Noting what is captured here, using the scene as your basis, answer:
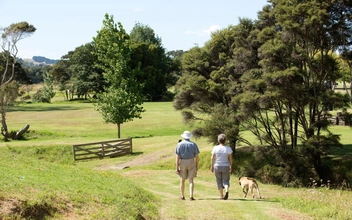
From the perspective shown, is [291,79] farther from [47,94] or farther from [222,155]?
[47,94]

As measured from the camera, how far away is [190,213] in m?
9.92

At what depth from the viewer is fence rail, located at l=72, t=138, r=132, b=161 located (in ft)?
105

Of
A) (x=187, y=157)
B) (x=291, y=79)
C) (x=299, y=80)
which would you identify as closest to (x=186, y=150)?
(x=187, y=157)

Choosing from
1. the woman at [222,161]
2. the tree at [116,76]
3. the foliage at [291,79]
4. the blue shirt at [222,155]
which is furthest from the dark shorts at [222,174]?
the tree at [116,76]

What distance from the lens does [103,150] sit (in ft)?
107

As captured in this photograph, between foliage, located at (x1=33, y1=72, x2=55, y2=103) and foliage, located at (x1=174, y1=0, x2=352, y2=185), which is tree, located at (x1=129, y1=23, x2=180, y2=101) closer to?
foliage, located at (x1=33, y1=72, x2=55, y2=103)

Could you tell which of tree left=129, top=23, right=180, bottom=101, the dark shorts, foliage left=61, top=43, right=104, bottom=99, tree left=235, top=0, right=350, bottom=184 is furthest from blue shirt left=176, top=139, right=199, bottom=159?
foliage left=61, top=43, right=104, bottom=99

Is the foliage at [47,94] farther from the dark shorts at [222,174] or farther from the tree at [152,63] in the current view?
the dark shorts at [222,174]

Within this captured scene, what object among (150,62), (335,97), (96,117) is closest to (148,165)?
(335,97)

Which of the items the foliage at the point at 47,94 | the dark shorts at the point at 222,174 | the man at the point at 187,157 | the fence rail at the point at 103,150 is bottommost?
the fence rail at the point at 103,150

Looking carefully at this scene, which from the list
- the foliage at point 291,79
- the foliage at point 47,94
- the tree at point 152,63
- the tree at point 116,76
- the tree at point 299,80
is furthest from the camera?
the foliage at point 47,94

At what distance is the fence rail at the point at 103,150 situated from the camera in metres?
32.0

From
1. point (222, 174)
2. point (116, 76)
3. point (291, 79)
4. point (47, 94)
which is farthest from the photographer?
point (47, 94)

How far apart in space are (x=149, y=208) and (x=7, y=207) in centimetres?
361
